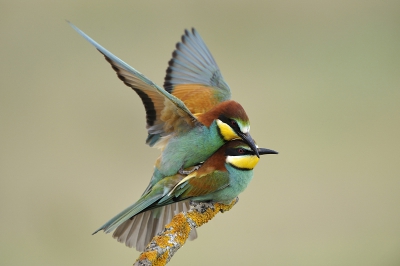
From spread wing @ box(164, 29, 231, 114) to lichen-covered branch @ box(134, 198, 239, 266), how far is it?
491 millimetres

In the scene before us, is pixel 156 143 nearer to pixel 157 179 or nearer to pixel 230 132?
pixel 157 179

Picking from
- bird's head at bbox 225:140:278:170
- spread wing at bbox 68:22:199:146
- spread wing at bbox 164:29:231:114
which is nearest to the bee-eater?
bird's head at bbox 225:140:278:170

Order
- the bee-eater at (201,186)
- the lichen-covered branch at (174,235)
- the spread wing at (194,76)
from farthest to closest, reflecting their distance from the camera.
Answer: the spread wing at (194,76) < the bee-eater at (201,186) < the lichen-covered branch at (174,235)

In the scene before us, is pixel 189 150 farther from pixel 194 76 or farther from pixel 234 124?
pixel 194 76

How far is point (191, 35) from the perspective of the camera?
240cm

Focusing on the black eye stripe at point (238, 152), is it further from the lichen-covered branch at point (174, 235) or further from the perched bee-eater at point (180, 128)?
the lichen-covered branch at point (174, 235)

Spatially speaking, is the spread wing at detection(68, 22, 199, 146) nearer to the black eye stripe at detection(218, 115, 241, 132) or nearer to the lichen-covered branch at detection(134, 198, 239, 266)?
the black eye stripe at detection(218, 115, 241, 132)

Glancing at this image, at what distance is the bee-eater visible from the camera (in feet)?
5.78

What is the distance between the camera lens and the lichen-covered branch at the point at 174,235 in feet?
3.81

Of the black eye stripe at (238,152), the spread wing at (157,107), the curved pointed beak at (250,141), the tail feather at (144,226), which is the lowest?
the tail feather at (144,226)

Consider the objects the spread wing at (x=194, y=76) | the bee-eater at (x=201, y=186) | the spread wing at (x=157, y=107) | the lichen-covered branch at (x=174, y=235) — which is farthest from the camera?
the spread wing at (x=194, y=76)

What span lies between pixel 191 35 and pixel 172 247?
1299mm

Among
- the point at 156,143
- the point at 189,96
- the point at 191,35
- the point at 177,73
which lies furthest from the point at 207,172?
the point at 191,35

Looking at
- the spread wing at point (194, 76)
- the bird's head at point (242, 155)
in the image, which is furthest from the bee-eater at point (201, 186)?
the spread wing at point (194, 76)
